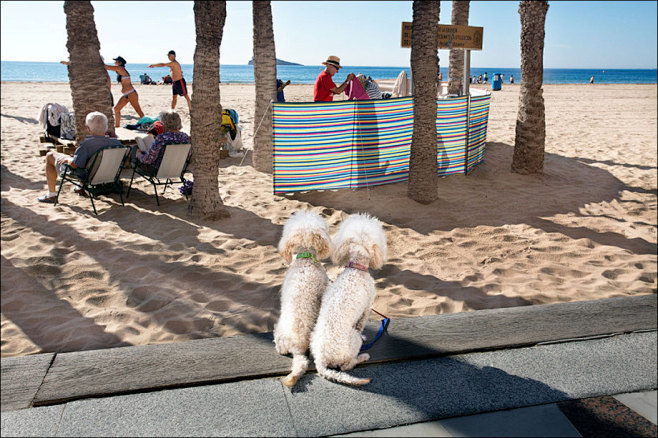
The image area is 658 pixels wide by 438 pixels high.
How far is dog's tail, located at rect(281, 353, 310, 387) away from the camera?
9.62 ft

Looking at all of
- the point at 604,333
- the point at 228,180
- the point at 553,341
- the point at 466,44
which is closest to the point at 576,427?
the point at 553,341

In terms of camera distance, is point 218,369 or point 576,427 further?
point 218,369

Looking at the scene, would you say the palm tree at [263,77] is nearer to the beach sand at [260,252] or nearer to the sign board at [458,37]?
the beach sand at [260,252]

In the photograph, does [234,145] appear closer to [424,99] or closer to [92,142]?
[92,142]

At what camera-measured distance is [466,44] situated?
8.53 metres

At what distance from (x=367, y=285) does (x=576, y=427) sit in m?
1.43

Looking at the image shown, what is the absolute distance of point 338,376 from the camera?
294 cm

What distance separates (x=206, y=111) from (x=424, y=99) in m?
3.04

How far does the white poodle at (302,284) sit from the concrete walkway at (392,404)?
0.24 meters

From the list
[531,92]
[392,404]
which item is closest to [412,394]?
[392,404]

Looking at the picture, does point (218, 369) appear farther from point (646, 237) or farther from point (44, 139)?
point (44, 139)

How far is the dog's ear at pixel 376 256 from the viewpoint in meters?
3.09

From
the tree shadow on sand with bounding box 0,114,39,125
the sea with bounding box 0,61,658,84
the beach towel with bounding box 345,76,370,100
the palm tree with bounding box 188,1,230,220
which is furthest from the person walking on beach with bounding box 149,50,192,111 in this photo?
the sea with bounding box 0,61,658,84

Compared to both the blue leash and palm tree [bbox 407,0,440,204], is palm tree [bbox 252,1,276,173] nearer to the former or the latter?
palm tree [bbox 407,0,440,204]
